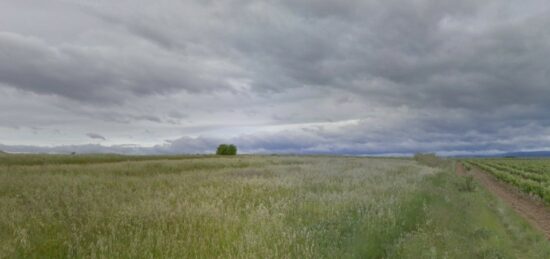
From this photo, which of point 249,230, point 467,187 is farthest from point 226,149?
point 249,230

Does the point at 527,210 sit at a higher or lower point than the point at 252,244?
lower

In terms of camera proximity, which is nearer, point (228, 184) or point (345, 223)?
point (345, 223)

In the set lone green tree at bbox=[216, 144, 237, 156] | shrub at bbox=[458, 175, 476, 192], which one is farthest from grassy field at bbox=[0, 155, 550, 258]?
lone green tree at bbox=[216, 144, 237, 156]

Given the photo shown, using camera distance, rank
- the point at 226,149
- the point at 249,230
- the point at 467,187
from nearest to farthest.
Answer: the point at 249,230 < the point at 467,187 < the point at 226,149

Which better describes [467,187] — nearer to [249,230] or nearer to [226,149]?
[249,230]

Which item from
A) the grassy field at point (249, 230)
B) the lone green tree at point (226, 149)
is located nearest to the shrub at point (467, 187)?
the grassy field at point (249, 230)

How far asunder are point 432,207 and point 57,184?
14.1 meters

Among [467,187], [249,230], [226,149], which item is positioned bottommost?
[467,187]

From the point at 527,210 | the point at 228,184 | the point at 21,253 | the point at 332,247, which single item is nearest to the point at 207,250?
the point at 332,247

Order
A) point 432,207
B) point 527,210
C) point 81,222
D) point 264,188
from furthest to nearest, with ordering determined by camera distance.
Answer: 1. point 527,210
2. point 264,188
3. point 432,207
4. point 81,222

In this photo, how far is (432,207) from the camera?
11594 mm

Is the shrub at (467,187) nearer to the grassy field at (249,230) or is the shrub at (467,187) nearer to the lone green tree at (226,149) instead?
the grassy field at (249,230)

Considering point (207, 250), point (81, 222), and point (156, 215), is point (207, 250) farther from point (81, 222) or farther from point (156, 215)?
point (81, 222)

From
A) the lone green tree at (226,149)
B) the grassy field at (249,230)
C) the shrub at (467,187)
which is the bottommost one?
the shrub at (467,187)
